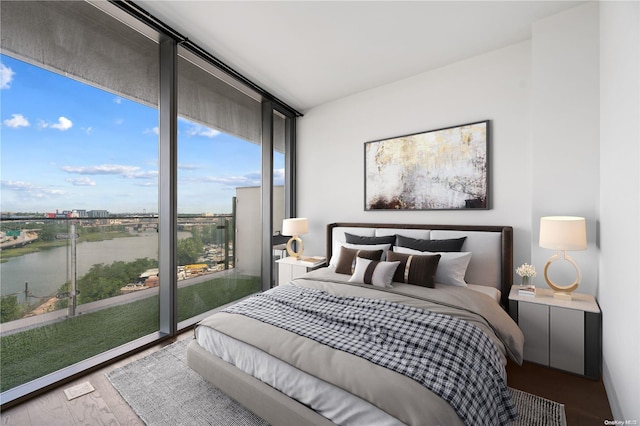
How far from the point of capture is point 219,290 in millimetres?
3465

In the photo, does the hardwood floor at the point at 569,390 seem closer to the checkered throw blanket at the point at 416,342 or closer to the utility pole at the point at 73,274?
the checkered throw blanket at the point at 416,342

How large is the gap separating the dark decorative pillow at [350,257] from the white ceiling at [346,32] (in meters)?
2.09

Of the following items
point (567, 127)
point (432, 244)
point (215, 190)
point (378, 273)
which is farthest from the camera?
point (215, 190)

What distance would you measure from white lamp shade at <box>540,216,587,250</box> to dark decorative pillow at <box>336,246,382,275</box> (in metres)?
1.40

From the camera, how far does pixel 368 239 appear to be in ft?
10.9

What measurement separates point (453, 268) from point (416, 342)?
1.36 m

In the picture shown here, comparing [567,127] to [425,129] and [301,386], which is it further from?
[301,386]

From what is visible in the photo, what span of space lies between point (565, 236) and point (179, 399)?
9.83 feet

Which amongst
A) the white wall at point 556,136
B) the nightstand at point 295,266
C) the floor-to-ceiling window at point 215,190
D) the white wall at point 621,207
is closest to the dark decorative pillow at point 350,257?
the nightstand at point 295,266

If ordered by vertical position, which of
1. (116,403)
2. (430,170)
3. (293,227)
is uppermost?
(430,170)

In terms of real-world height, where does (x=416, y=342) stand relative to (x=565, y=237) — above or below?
below

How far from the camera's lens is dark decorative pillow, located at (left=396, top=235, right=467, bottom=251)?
281 cm

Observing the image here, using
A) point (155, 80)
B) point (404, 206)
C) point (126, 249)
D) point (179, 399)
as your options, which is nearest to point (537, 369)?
point (404, 206)

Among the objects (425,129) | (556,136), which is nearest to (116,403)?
(425,129)
